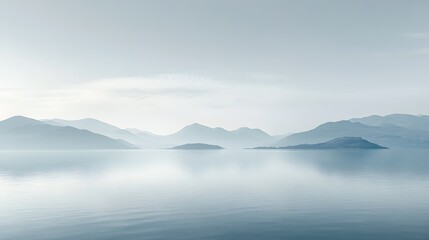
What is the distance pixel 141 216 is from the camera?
5453 centimetres

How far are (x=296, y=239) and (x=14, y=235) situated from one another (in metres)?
38.6

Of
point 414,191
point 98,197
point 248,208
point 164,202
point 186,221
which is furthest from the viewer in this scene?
point 414,191

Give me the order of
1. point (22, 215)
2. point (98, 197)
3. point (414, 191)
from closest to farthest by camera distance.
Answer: point (22, 215)
point (98, 197)
point (414, 191)

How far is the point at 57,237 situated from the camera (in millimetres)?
42688

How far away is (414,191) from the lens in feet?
270

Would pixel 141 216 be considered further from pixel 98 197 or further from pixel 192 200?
pixel 98 197

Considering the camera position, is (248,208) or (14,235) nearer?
(14,235)

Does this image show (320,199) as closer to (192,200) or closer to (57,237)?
(192,200)

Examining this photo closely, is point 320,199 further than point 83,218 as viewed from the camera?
Yes

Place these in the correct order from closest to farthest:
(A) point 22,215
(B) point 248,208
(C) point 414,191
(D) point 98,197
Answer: (A) point 22,215 < (B) point 248,208 < (D) point 98,197 < (C) point 414,191

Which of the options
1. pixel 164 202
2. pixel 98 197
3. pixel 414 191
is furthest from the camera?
pixel 414 191

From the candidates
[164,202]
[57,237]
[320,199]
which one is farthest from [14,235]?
[320,199]

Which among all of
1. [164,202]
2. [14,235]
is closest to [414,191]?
[164,202]

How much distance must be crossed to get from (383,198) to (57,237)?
67255 mm
